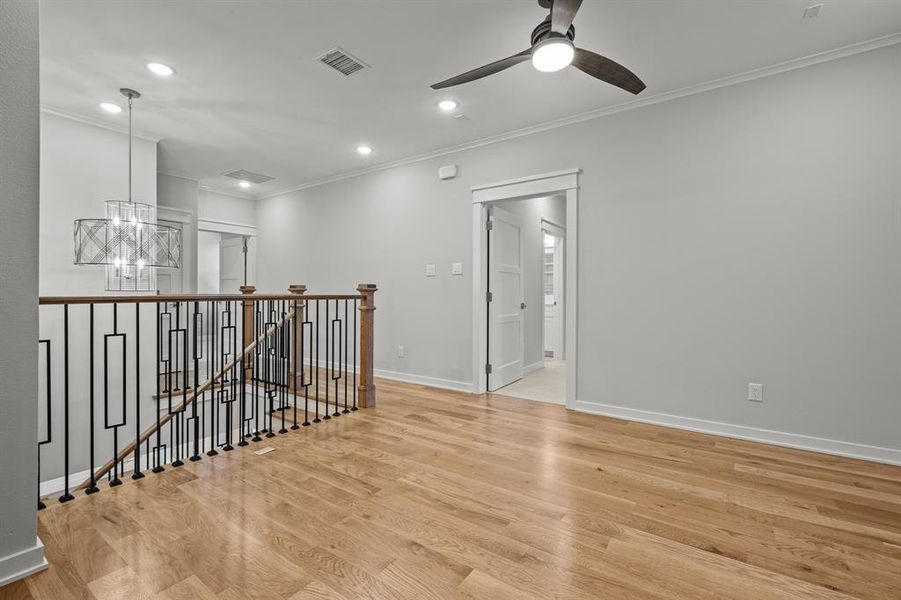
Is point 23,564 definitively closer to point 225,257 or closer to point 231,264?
point 231,264

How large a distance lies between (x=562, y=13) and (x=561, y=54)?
0.21 m

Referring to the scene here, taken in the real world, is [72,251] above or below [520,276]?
above

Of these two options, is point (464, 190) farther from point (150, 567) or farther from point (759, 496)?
point (150, 567)

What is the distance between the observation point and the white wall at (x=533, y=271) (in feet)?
18.2

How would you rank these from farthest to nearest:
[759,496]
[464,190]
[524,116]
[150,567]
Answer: [464,190] < [524,116] < [759,496] < [150,567]

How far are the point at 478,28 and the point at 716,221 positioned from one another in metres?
2.27

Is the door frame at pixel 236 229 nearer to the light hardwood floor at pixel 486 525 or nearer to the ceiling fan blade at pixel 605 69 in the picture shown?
the light hardwood floor at pixel 486 525

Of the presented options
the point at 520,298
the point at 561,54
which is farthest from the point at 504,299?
the point at 561,54

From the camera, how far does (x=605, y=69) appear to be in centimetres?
230

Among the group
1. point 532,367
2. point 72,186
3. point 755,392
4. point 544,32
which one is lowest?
point 532,367

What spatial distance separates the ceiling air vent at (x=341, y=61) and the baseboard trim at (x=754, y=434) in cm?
332

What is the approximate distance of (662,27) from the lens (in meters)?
2.55

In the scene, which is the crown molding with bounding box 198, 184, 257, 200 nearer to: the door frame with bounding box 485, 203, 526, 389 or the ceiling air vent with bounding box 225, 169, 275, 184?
the ceiling air vent with bounding box 225, 169, 275, 184

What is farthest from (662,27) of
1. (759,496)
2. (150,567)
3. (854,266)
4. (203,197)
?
(203,197)
